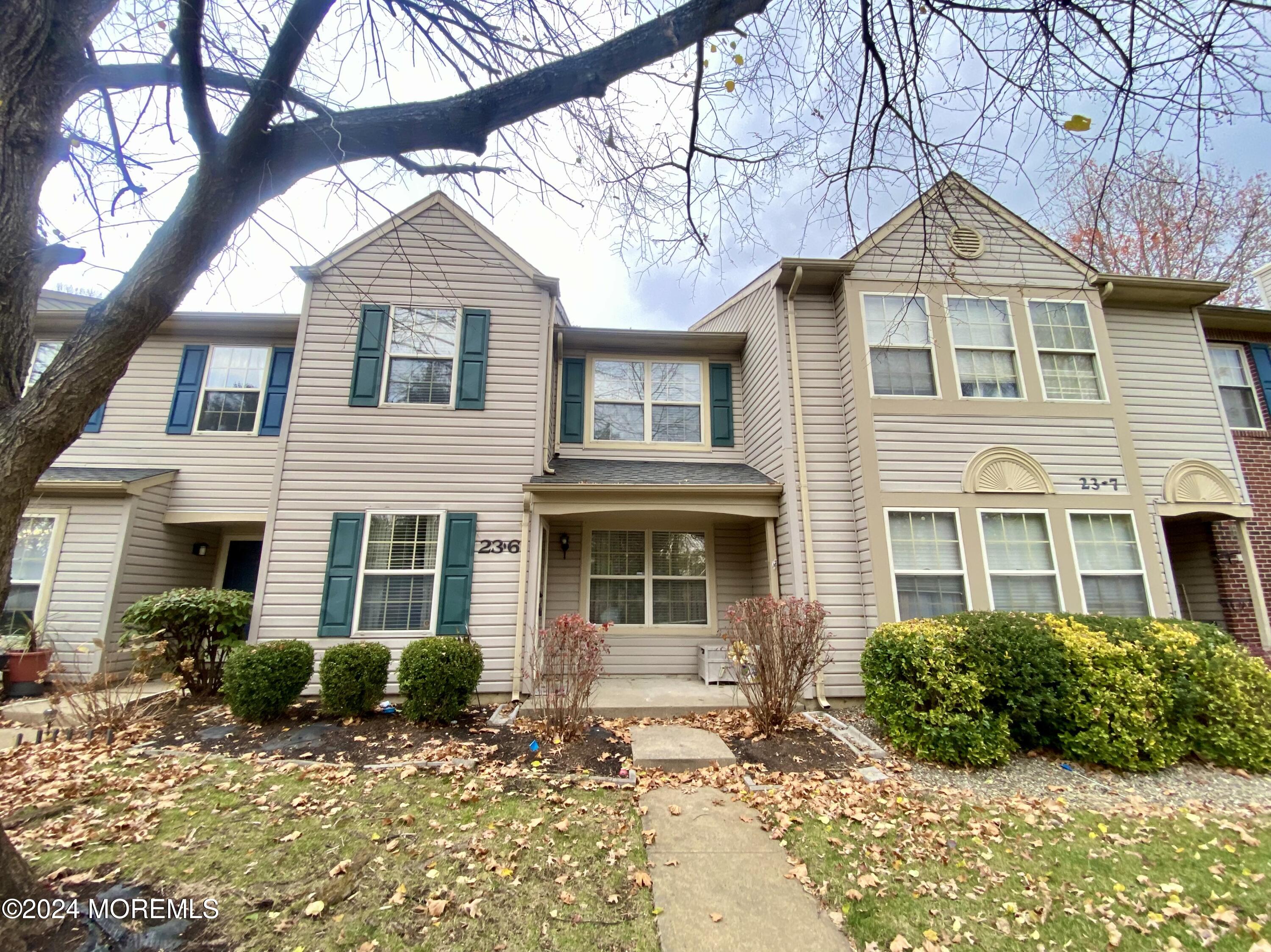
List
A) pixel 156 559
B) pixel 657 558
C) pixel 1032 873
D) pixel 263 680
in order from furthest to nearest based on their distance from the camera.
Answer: pixel 657 558, pixel 156 559, pixel 263 680, pixel 1032 873

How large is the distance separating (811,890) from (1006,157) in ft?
14.4

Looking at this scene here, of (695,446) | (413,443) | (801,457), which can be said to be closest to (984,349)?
(801,457)

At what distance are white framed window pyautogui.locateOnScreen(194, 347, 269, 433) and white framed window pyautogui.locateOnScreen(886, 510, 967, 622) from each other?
1033cm

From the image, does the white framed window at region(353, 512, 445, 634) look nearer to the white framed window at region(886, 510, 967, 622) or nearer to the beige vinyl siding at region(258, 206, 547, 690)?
the beige vinyl siding at region(258, 206, 547, 690)

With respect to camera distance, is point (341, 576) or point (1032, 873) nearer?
point (1032, 873)

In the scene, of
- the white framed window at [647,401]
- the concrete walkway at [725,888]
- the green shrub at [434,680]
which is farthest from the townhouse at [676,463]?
the concrete walkway at [725,888]

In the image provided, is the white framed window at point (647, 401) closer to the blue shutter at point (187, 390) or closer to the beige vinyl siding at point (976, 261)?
the beige vinyl siding at point (976, 261)

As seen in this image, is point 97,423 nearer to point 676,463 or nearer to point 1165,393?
point 676,463

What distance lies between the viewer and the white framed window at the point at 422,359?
7781 mm

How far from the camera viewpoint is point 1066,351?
751cm

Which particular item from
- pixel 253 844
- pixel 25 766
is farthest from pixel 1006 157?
pixel 25 766

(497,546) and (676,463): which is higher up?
(676,463)

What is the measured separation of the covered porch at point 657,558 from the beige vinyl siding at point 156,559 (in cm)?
608

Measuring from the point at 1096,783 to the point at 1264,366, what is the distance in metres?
9.03
